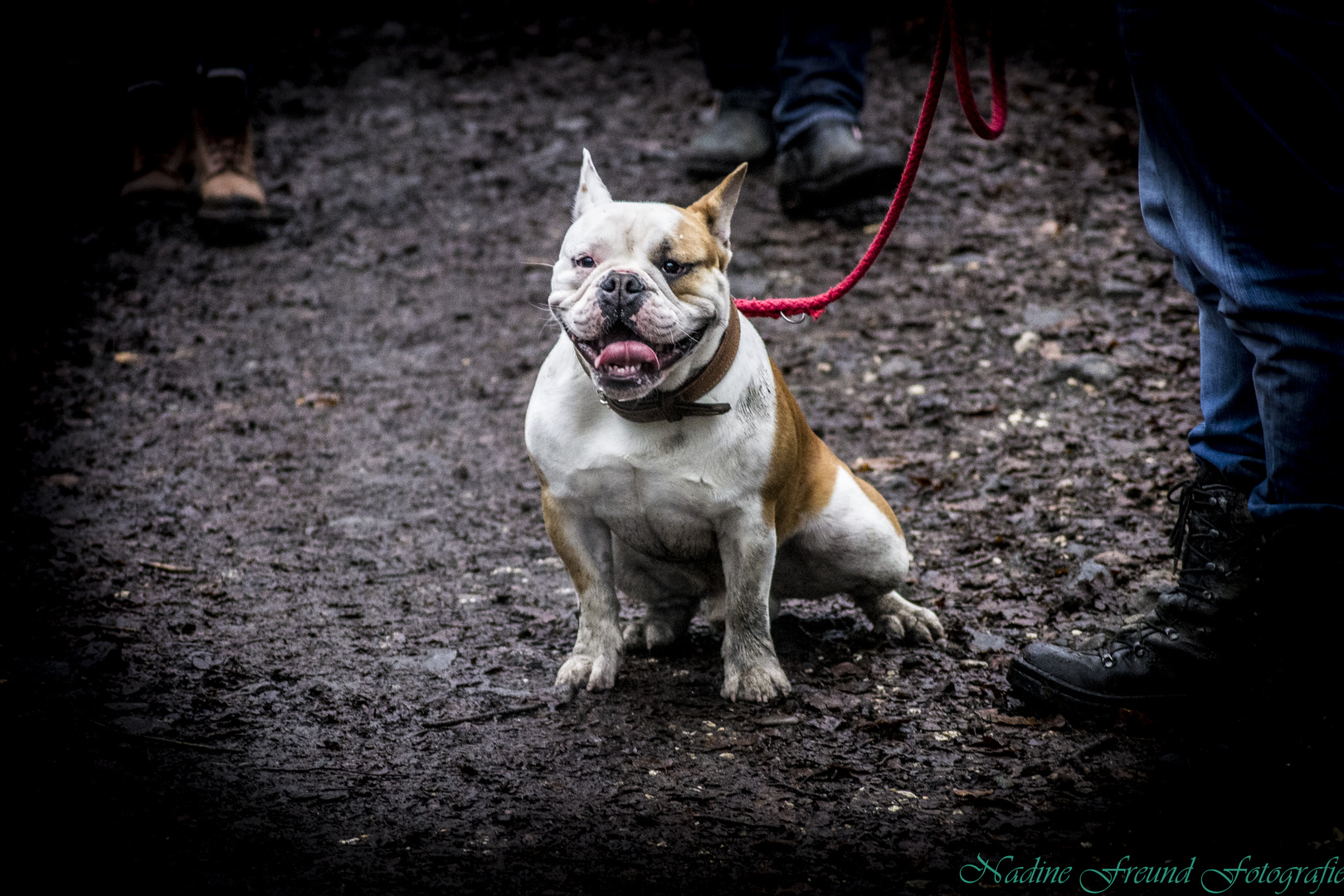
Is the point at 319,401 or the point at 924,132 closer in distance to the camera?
the point at 924,132

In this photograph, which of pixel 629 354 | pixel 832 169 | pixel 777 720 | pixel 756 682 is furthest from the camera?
pixel 832 169

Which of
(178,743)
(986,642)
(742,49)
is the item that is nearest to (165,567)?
(178,743)

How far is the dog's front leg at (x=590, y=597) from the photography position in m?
2.71

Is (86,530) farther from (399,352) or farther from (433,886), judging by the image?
(433,886)

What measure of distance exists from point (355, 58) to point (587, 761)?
298 inches

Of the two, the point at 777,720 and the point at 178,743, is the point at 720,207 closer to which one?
the point at 777,720

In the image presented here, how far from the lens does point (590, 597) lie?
2754 mm

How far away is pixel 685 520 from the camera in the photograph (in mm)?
2629

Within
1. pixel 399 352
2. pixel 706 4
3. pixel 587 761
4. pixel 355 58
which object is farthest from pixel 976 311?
pixel 355 58

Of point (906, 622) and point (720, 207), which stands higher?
point (720, 207)

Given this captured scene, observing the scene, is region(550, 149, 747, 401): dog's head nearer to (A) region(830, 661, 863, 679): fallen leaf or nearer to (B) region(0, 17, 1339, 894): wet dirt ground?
(B) region(0, 17, 1339, 894): wet dirt ground

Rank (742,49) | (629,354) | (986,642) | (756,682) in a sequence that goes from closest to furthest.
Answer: (629,354)
(756,682)
(986,642)
(742,49)

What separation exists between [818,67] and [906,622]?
12.3 ft

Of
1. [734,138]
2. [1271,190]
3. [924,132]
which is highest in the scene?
[734,138]
